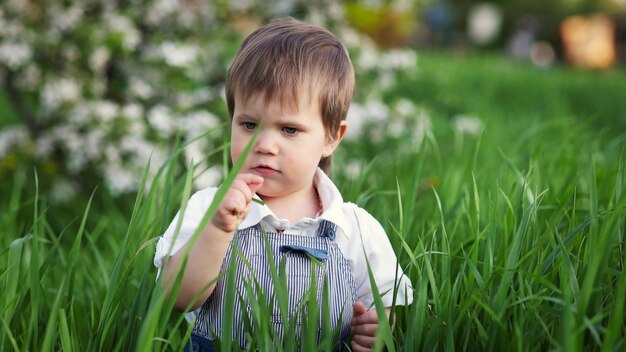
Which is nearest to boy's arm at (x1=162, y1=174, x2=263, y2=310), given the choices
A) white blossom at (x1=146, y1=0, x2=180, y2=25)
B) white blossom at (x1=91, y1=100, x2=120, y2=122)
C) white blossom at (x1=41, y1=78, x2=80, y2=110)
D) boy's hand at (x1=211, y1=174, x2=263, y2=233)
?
boy's hand at (x1=211, y1=174, x2=263, y2=233)

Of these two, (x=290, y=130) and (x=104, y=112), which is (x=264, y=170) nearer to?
(x=290, y=130)

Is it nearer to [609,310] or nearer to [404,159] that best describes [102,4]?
[404,159]

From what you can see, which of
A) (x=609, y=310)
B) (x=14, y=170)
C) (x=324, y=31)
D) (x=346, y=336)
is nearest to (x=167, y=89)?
(x=14, y=170)

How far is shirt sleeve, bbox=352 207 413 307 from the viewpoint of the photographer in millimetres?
1641

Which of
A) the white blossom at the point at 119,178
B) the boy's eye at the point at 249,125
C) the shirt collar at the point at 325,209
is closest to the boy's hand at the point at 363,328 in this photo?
the shirt collar at the point at 325,209

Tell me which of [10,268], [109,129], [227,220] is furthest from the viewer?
[109,129]

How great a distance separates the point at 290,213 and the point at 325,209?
0.07 meters

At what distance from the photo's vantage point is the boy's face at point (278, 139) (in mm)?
1546

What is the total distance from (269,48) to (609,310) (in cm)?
81

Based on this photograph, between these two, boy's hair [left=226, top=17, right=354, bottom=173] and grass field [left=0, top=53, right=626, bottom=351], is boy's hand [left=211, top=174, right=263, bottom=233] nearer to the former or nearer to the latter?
grass field [left=0, top=53, right=626, bottom=351]

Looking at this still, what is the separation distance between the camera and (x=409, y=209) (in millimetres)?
1948

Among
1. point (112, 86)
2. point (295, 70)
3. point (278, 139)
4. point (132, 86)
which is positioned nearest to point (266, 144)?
point (278, 139)

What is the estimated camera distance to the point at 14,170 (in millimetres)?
4160

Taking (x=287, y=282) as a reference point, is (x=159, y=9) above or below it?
above
